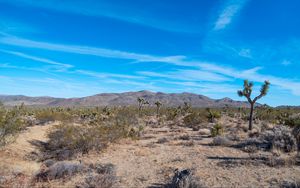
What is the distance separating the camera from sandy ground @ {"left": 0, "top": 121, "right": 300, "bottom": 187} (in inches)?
495

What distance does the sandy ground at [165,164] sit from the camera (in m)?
12.6

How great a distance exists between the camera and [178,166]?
15117 mm

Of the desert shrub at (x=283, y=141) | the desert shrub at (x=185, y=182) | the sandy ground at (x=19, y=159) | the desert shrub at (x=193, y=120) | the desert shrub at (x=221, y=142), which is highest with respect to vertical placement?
the desert shrub at (x=193, y=120)

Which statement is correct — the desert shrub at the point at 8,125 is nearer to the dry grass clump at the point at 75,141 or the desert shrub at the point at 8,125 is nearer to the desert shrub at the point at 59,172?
the dry grass clump at the point at 75,141

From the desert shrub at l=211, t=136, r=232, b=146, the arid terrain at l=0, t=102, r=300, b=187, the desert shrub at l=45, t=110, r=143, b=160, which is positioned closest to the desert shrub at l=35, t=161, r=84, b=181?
the arid terrain at l=0, t=102, r=300, b=187

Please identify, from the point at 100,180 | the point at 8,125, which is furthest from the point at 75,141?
the point at 100,180

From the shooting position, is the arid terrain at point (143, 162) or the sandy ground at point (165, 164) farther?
the sandy ground at point (165, 164)

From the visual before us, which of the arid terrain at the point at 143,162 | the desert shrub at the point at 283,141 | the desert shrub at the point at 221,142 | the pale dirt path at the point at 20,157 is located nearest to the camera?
the arid terrain at the point at 143,162

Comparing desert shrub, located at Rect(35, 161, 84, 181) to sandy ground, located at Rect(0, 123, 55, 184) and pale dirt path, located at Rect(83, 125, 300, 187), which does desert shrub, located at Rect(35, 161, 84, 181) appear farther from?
pale dirt path, located at Rect(83, 125, 300, 187)

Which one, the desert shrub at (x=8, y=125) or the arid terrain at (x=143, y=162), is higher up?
the desert shrub at (x=8, y=125)

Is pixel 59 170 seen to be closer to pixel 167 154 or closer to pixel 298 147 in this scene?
pixel 167 154

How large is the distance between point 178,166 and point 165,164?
0.75 m

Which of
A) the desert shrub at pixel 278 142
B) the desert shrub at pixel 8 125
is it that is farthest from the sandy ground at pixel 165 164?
the desert shrub at pixel 278 142

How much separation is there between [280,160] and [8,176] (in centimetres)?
1077
